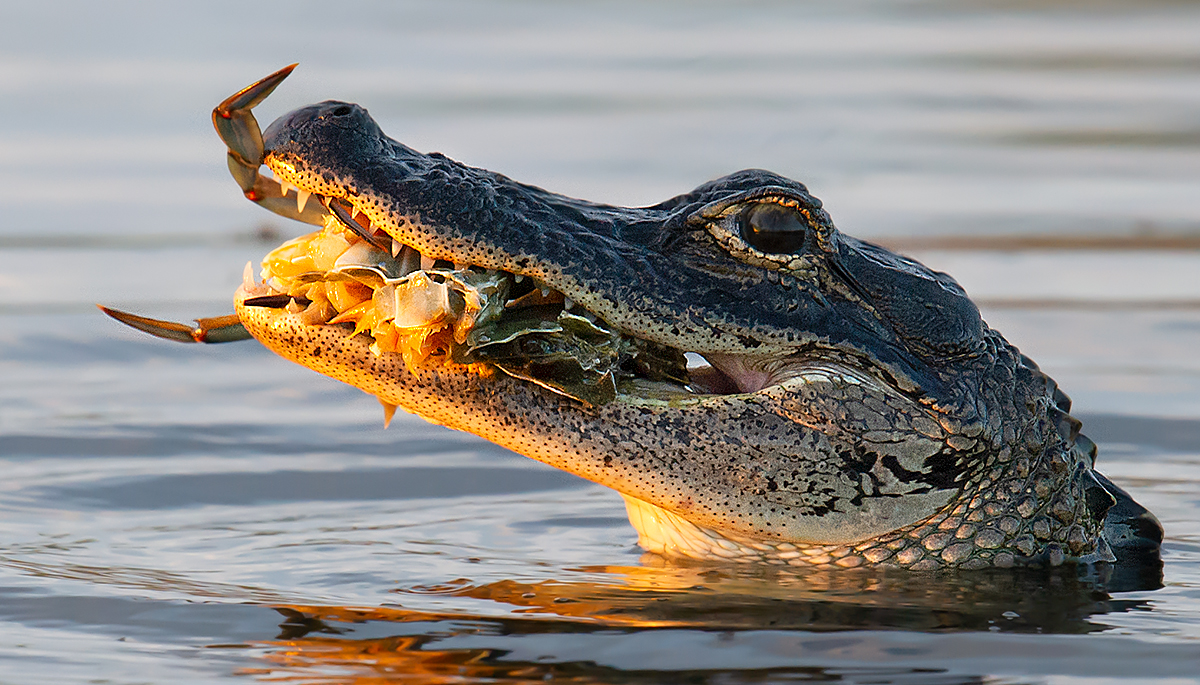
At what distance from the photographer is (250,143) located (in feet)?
13.4

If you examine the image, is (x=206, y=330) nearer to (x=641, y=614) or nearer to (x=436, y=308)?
(x=436, y=308)

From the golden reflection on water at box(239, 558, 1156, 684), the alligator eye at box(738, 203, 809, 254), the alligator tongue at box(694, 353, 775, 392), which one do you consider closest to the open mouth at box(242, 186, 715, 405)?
the alligator tongue at box(694, 353, 775, 392)

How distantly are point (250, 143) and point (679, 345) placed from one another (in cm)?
108

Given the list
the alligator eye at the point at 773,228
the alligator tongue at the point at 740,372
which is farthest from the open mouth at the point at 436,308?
the alligator eye at the point at 773,228

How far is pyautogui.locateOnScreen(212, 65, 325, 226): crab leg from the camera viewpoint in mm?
4008

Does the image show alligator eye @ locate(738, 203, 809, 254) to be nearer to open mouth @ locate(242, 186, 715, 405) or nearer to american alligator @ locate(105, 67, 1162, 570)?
american alligator @ locate(105, 67, 1162, 570)

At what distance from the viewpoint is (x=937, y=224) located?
1054 cm

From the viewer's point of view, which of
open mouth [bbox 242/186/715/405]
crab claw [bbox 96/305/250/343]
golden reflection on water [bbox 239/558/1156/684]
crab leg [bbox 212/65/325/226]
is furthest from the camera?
crab claw [bbox 96/305/250/343]

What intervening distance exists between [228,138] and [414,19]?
1283cm

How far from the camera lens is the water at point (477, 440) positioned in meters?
3.99

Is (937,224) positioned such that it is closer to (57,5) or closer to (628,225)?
(628,225)

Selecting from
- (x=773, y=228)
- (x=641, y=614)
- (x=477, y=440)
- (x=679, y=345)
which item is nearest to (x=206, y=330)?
(x=679, y=345)

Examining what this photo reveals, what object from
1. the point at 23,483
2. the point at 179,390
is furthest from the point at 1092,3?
the point at 23,483

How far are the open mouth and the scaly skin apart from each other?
0.12 feet
